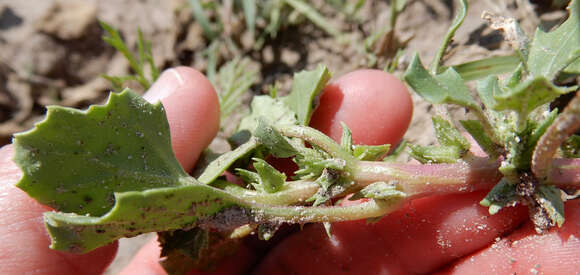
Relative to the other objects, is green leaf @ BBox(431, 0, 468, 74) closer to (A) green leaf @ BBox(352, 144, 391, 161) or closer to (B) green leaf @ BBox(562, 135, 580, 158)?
(A) green leaf @ BBox(352, 144, 391, 161)

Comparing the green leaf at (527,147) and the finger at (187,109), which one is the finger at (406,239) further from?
the finger at (187,109)

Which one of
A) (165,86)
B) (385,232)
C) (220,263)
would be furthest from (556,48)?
(220,263)

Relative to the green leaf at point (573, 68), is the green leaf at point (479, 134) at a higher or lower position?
lower

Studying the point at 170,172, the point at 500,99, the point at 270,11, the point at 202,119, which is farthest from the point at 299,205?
the point at 270,11

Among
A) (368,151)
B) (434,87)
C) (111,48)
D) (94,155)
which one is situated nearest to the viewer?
(434,87)

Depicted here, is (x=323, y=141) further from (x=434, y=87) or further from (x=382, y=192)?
(x=434, y=87)

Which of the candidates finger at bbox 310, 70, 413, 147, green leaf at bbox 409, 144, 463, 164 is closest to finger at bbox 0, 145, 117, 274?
finger at bbox 310, 70, 413, 147

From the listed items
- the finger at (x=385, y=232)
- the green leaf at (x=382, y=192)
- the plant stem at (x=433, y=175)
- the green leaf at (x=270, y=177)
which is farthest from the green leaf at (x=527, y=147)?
the green leaf at (x=270, y=177)
